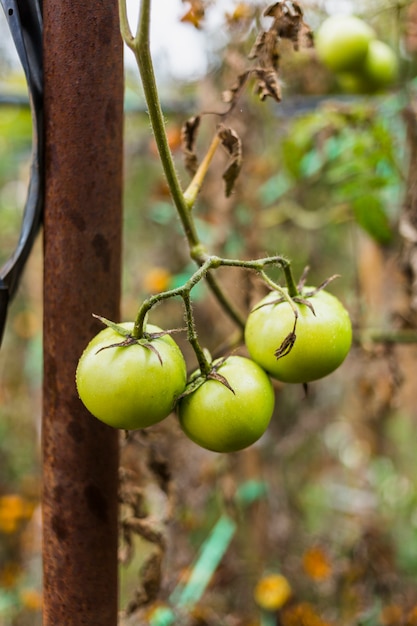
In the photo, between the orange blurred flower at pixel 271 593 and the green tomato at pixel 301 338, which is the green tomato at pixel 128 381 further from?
the orange blurred flower at pixel 271 593

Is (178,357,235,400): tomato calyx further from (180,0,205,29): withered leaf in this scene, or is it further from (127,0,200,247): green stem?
(180,0,205,29): withered leaf

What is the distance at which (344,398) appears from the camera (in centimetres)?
267

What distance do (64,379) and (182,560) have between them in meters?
1.47

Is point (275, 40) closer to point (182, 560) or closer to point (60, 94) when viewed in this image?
point (60, 94)

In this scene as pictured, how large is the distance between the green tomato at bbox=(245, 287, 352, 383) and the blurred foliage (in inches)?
24.1

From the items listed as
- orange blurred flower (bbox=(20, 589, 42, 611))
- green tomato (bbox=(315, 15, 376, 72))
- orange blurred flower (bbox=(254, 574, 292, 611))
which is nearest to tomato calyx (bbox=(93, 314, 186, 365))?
green tomato (bbox=(315, 15, 376, 72))

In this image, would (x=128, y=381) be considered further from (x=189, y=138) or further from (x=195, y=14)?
(x=195, y=14)

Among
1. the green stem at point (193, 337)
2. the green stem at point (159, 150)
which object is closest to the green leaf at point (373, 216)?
the green stem at point (159, 150)

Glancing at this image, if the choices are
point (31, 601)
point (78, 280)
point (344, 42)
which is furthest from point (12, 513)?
point (344, 42)

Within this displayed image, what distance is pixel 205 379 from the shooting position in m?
0.66

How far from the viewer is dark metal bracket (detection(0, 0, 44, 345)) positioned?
0.68 metres

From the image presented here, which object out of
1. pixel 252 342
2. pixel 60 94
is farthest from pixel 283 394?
pixel 60 94

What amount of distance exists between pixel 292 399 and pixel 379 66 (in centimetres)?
122

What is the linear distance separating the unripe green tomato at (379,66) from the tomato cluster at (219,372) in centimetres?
113
